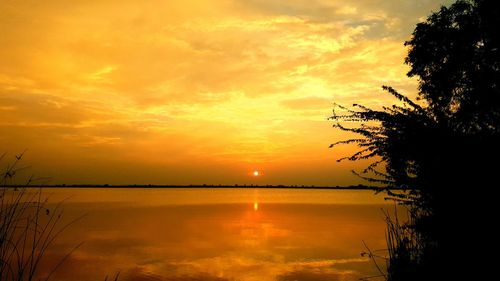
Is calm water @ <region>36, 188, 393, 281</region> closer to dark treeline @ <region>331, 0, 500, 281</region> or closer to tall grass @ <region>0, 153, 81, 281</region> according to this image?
tall grass @ <region>0, 153, 81, 281</region>

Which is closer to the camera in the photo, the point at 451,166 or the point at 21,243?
the point at 451,166

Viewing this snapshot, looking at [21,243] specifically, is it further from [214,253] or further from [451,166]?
[451,166]

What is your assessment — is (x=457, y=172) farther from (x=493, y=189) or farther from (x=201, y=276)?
(x=201, y=276)

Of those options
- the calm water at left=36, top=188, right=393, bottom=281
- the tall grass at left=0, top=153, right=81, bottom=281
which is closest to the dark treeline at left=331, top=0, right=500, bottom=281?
the tall grass at left=0, top=153, right=81, bottom=281

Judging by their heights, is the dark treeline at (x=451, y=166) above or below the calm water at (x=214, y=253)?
above

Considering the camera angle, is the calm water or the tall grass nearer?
the tall grass

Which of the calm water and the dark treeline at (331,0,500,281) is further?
the calm water

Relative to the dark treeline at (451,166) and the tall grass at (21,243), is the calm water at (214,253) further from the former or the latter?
the dark treeline at (451,166)

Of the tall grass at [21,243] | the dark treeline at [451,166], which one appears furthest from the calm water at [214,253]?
the dark treeline at [451,166]

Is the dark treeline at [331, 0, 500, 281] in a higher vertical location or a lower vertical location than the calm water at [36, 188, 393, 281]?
higher

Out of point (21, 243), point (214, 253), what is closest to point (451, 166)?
point (214, 253)

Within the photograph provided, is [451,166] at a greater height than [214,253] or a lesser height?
greater

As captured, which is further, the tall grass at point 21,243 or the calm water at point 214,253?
the calm water at point 214,253

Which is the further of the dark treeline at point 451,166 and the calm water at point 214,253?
the calm water at point 214,253
